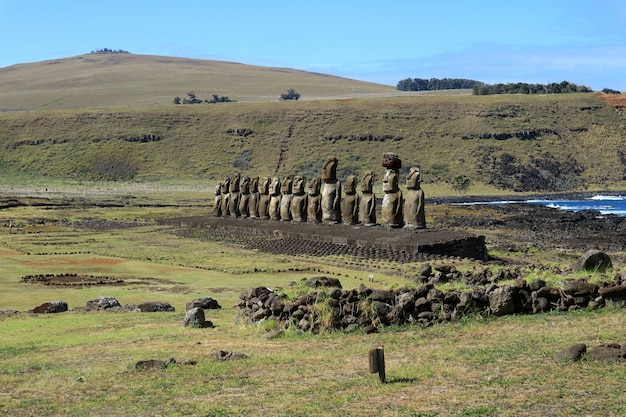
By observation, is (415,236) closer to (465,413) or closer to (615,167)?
(465,413)

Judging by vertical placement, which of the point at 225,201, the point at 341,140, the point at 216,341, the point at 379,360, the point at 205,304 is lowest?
the point at 205,304

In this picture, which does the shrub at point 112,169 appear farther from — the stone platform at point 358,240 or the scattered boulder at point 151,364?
the scattered boulder at point 151,364

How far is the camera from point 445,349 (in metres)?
14.5

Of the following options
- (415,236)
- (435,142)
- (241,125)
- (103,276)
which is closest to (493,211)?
(415,236)

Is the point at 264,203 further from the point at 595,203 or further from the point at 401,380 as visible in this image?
the point at 595,203

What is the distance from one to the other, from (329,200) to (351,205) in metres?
1.21

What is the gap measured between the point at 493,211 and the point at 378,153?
4861 cm

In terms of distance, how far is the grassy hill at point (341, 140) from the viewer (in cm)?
11244

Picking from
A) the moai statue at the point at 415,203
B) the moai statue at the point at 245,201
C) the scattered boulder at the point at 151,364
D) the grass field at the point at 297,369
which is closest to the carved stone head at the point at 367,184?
the moai statue at the point at 415,203

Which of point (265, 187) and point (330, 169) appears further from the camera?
point (265, 187)

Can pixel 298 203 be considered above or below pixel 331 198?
below

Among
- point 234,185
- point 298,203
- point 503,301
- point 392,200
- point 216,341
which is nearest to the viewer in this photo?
point 503,301

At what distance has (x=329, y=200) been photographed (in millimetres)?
45625

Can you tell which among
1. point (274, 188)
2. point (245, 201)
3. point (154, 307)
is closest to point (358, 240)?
point (274, 188)
